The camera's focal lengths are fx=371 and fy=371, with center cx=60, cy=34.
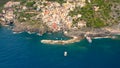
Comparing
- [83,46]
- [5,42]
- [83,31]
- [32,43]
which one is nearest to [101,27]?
[83,31]

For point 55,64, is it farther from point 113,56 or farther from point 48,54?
point 113,56

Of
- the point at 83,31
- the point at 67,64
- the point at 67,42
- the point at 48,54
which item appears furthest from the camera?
the point at 83,31

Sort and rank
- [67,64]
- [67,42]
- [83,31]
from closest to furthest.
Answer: [67,64] → [67,42] → [83,31]

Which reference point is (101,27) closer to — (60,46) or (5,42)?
(60,46)

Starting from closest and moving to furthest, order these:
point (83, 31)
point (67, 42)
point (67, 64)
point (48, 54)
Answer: point (67, 64) < point (48, 54) < point (67, 42) < point (83, 31)

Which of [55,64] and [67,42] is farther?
[67,42]

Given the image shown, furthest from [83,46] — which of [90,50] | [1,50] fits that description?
[1,50]
